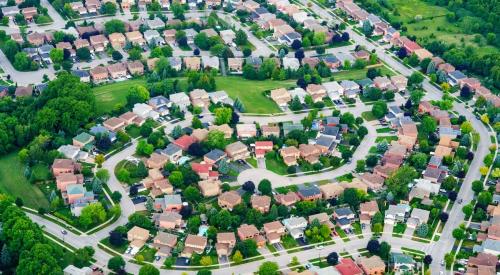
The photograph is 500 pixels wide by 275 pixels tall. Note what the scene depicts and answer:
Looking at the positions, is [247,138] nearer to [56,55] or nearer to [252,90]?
[252,90]

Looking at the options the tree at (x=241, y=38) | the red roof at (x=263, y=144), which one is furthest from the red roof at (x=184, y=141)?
the tree at (x=241, y=38)

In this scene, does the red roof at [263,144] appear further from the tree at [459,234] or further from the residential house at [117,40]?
the residential house at [117,40]

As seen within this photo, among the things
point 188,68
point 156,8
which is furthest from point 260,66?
point 156,8

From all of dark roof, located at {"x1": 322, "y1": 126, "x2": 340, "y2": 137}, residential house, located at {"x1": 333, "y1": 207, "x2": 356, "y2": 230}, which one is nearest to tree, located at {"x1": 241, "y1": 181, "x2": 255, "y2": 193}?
residential house, located at {"x1": 333, "y1": 207, "x2": 356, "y2": 230}

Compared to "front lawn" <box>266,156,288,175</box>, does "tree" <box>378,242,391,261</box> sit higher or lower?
lower

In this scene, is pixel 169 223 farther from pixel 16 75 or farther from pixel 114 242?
pixel 16 75

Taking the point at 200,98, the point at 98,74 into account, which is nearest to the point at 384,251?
the point at 200,98

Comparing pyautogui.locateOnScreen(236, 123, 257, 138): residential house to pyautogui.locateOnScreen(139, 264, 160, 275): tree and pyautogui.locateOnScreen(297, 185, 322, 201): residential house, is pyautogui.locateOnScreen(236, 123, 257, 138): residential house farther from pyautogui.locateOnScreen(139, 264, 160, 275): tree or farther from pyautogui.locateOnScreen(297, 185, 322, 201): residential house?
pyautogui.locateOnScreen(139, 264, 160, 275): tree

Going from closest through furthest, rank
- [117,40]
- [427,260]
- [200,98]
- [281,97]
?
1. [427,260]
2. [200,98]
3. [281,97]
4. [117,40]
